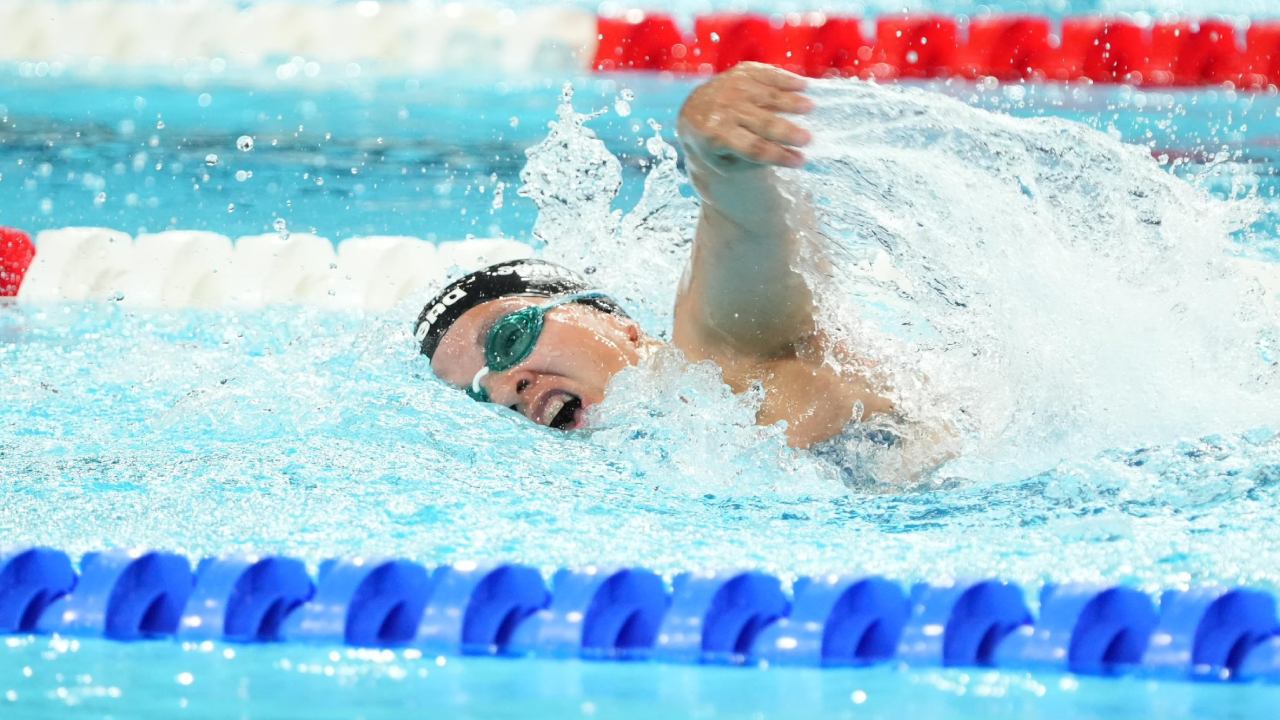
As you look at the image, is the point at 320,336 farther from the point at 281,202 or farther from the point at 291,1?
the point at 291,1

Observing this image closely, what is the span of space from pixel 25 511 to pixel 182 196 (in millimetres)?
3154

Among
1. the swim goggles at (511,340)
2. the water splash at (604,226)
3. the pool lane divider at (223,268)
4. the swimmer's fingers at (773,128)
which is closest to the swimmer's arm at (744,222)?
the swimmer's fingers at (773,128)

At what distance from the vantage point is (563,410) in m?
2.43

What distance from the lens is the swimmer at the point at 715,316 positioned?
1.87 metres

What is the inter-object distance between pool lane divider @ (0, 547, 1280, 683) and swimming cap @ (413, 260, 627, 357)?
2.22ft

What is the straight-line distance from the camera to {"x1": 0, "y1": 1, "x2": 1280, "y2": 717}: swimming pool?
5.61ft

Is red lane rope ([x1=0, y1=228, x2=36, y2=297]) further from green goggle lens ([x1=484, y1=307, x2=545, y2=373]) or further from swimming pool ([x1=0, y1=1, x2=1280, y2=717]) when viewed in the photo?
green goggle lens ([x1=484, y1=307, x2=545, y2=373])

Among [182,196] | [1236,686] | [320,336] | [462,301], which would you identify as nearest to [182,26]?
[182,196]

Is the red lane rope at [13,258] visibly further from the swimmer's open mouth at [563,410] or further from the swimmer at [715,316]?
the swimmer's open mouth at [563,410]

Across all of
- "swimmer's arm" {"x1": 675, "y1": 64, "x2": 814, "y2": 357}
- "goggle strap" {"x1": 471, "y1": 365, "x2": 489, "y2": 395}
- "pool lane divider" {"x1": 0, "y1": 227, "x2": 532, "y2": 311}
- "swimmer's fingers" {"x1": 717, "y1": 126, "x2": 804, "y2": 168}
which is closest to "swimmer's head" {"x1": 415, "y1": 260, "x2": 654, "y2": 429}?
"goggle strap" {"x1": 471, "y1": 365, "x2": 489, "y2": 395}

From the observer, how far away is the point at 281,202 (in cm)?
519

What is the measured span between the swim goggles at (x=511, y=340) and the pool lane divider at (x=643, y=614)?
1.78 feet

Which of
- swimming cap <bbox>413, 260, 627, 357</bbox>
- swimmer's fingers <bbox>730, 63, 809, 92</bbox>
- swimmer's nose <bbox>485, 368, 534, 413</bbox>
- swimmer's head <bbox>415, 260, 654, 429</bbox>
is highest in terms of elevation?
swimmer's fingers <bbox>730, 63, 809, 92</bbox>

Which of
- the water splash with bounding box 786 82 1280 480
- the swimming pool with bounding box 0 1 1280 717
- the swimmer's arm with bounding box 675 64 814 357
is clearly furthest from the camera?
the water splash with bounding box 786 82 1280 480
